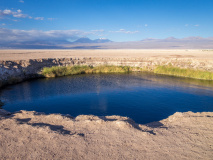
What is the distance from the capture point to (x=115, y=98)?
1694 centimetres

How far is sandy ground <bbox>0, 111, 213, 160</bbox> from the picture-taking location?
5.48 meters

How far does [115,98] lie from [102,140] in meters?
10.7

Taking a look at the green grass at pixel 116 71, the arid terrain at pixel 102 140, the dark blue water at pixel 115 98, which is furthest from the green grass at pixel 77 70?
the arid terrain at pixel 102 140

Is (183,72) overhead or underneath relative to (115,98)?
overhead

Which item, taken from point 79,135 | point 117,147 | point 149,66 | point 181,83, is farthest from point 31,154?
point 149,66

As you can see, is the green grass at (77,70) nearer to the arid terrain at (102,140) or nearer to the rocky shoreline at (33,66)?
the rocky shoreline at (33,66)

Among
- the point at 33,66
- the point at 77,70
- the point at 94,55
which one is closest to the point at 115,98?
the point at 77,70

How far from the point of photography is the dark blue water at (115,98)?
13797mm

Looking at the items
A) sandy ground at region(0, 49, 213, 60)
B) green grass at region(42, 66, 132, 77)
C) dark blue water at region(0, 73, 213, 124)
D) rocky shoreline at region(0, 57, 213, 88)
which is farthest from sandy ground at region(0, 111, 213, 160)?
sandy ground at region(0, 49, 213, 60)

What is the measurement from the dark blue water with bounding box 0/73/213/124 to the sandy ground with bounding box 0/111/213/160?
492 cm

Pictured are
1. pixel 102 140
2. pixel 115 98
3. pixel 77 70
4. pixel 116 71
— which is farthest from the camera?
pixel 116 71

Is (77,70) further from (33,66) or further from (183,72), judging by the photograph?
(183,72)

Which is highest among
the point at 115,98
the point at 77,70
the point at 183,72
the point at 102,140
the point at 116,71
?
the point at 77,70

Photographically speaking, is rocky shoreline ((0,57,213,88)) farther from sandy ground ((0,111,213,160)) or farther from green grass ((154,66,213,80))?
sandy ground ((0,111,213,160))
